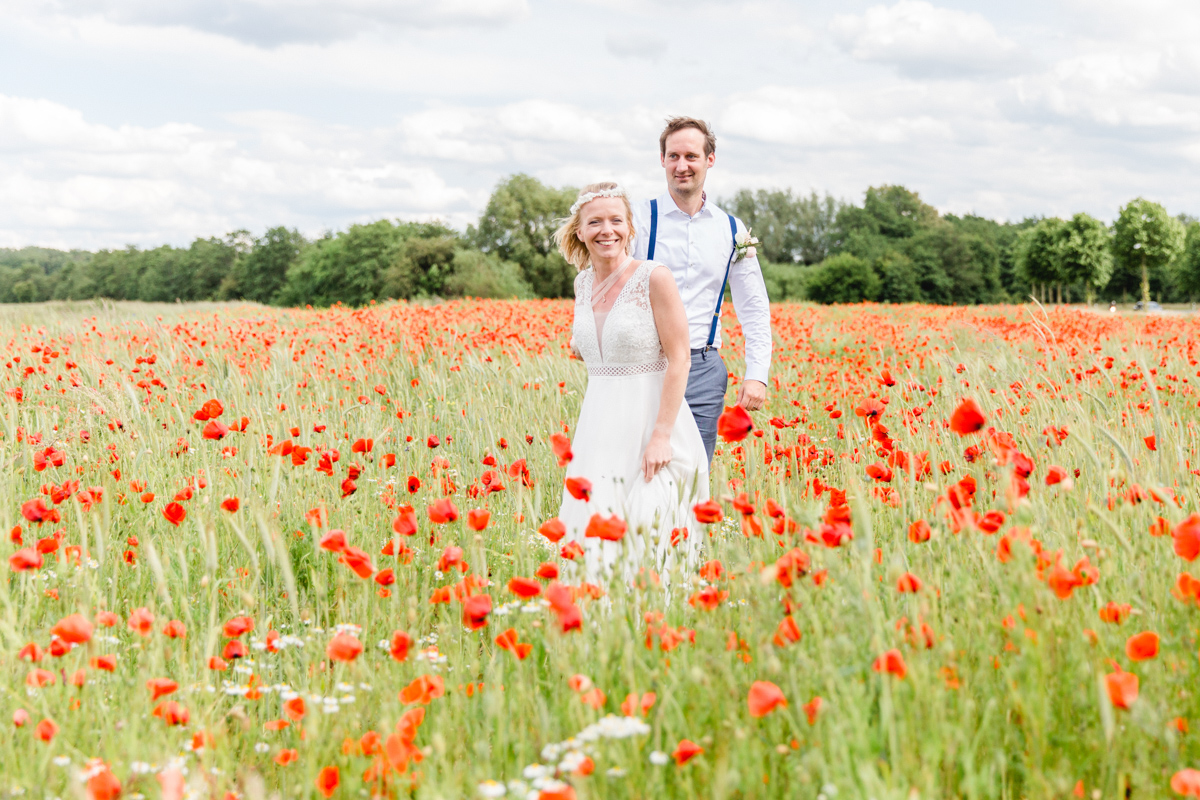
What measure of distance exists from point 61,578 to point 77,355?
6.28m

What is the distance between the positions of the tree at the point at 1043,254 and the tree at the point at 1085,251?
0.34 metres

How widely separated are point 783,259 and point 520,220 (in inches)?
1529

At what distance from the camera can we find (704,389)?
4027 mm

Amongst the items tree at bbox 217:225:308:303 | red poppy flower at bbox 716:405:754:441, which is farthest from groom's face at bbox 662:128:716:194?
tree at bbox 217:225:308:303

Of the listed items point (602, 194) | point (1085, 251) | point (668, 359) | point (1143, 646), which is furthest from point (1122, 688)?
point (1085, 251)

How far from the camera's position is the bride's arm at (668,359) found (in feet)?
10.9

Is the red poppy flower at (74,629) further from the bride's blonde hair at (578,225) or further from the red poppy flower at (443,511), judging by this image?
the bride's blonde hair at (578,225)

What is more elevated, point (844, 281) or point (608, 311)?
point (844, 281)

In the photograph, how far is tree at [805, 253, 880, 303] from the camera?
59719 millimetres

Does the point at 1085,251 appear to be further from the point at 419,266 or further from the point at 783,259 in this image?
the point at 419,266

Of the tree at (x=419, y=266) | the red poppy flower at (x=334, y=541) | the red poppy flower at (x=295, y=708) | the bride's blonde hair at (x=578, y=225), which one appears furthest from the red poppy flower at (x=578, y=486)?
the tree at (x=419, y=266)

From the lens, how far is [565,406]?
6.33 metres

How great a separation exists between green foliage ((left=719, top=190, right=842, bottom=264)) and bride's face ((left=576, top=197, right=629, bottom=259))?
266 feet

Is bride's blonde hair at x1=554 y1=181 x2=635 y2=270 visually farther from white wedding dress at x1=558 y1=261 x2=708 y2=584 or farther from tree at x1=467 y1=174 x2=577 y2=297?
tree at x1=467 y1=174 x2=577 y2=297
